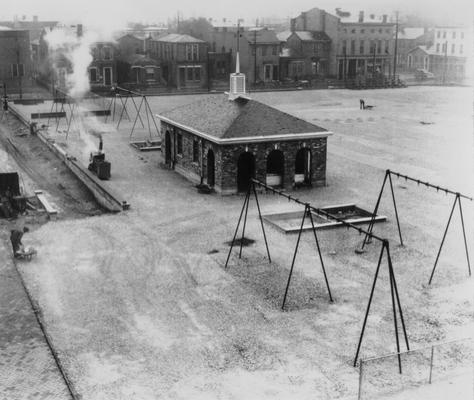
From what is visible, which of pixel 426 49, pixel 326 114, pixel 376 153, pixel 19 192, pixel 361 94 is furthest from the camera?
pixel 426 49

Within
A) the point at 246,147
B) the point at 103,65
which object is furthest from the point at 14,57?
the point at 246,147

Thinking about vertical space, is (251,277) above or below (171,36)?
below

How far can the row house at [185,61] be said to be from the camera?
85375 millimetres

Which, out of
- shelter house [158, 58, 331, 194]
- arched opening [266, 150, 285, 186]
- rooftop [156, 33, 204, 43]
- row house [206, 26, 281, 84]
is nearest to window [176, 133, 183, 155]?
shelter house [158, 58, 331, 194]

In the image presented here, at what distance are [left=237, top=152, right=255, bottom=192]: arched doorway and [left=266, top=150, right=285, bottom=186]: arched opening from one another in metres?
0.98

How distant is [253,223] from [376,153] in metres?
18.2

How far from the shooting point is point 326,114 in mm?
63062

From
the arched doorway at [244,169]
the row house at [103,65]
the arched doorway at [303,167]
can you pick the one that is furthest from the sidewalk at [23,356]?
the row house at [103,65]

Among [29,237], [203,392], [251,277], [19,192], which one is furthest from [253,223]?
[203,392]

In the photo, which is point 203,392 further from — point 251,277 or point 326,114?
point 326,114

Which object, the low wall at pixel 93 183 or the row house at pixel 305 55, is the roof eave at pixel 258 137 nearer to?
the low wall at pixel 93 183

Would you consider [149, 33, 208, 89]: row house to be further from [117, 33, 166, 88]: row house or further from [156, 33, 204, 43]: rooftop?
[117, 33, 166, 88]: row house

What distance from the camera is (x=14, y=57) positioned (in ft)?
268

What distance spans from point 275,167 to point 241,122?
284cm
